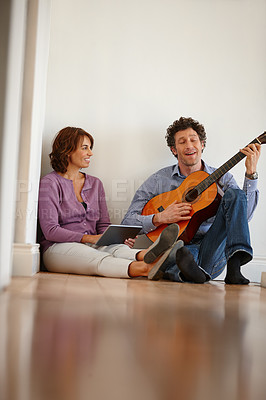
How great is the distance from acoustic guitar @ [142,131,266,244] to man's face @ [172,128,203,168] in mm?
188

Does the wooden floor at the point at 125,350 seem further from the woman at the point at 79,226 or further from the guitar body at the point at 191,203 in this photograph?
the guitar body at the point at 191,203

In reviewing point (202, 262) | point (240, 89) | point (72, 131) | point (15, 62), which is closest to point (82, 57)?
point (72, 131)

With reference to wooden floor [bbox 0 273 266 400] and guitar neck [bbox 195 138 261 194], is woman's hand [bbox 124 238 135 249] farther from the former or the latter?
wooden floor [bbox 0 273 266 400]

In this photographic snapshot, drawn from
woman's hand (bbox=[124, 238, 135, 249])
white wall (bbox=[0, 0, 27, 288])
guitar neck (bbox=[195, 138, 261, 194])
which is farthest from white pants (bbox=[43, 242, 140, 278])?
white wall (bbox=[0, 0, 27, 288])

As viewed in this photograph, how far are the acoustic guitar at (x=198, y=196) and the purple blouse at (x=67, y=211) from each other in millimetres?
380

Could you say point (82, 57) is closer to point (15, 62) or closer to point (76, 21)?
point (76, 21)

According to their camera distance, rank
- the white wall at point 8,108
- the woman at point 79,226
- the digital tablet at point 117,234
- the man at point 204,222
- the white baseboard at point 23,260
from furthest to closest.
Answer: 1. the digital tablet at point 117,234
2. the man at point 204,222
3. the woman at point 79,226
4. the white baseboard at point 23,260
5. the white wall at point 8,108

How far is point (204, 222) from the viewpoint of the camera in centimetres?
287

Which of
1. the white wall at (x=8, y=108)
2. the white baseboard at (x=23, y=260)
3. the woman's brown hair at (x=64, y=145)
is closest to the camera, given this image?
the white wall at (x=8, y=108)

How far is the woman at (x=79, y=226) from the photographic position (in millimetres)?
2271

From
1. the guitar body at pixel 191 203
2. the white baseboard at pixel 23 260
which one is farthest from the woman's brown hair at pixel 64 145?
the white baseboard at pixel 23 260

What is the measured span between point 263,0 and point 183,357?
133 inches

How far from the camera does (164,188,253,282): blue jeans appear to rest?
7.99ft

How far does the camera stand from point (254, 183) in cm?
276
